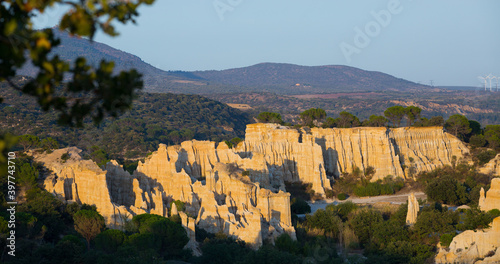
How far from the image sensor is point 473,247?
2705cm

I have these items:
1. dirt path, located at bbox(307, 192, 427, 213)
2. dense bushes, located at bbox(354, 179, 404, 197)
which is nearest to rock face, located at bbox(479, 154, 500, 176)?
dirt path, located at bbox(307, 192, 427, 213)

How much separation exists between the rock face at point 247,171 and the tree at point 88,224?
123cm

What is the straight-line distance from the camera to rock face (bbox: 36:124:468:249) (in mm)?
31156

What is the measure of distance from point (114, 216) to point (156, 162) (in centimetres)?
876

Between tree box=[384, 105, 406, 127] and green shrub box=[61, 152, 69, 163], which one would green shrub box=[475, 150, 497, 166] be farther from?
green shrub box=[61, 152, 69, 163]

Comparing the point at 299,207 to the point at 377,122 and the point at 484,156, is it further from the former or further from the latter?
the point at 377,122

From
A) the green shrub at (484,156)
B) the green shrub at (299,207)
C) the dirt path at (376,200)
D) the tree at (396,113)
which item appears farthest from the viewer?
the tree at (396,113)

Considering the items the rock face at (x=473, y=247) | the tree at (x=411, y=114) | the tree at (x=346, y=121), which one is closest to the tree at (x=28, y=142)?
the tree at (x=346, y=121)

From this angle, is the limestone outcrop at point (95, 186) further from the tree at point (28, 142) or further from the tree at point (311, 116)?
the tree at point (311, 116)

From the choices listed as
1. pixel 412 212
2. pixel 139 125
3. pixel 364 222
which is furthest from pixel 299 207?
pixel 139 125

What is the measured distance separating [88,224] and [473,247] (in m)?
18.3

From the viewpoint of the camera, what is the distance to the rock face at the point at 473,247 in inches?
1054

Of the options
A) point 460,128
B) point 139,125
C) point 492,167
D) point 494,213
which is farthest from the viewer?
point 139,125

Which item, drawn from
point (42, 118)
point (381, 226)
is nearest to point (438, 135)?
point (381, 226)
